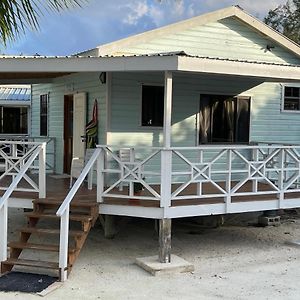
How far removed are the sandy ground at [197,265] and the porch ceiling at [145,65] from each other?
9.99 ft

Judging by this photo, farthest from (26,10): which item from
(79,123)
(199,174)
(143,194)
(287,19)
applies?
(287,19)

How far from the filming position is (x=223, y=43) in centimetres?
1107

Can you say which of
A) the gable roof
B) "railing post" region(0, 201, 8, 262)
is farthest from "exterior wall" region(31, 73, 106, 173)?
"railing post" region(0, 201, 8, 262)

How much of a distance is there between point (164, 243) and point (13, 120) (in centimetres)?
1499

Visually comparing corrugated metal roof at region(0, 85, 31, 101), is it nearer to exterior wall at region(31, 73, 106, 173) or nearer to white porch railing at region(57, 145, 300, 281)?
exterior wall at region(31, 73, 106, 173)

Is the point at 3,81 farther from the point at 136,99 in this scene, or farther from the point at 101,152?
the point at 101,152

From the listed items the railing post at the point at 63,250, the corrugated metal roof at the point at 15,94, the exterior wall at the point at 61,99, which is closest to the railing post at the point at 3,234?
the railing post at the point at 63,250

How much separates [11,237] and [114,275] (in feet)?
10.2

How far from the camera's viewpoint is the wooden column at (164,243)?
23.9 ft

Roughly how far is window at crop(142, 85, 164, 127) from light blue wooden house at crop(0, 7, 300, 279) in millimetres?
21

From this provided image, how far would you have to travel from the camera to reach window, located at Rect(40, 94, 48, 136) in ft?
41.4

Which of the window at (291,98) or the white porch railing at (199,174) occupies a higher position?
the window at (291,98)

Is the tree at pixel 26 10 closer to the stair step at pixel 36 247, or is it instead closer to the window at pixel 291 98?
the stair step at pixel 36 247

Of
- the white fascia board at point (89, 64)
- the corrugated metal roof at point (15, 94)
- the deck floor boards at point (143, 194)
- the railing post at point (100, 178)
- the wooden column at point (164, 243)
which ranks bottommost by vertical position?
the wooden column at point (164, 243)
